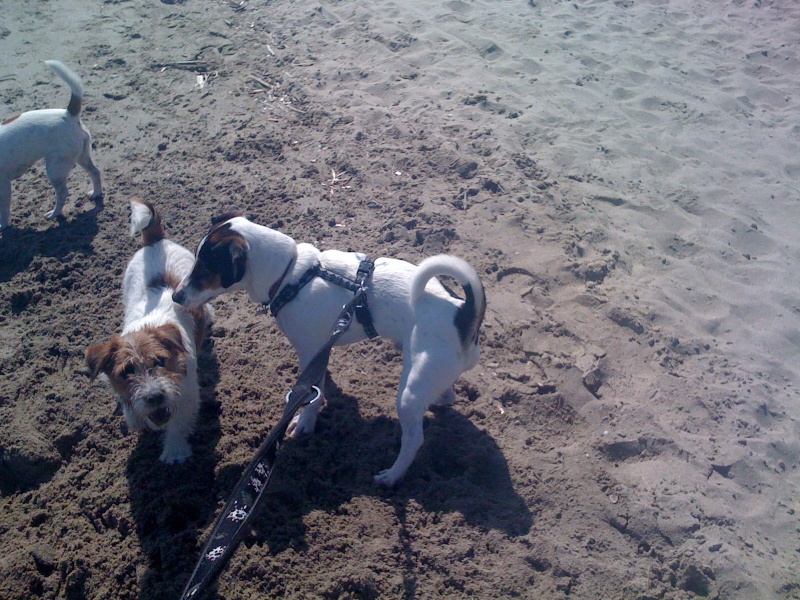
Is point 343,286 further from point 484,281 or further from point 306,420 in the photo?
point 484,281

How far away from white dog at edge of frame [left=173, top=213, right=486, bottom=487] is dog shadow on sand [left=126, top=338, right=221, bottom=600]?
0.58 meters

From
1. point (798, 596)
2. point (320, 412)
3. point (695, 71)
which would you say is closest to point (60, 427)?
point (320, 412)

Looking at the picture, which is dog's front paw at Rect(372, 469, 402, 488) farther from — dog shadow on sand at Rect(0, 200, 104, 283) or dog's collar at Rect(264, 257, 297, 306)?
dog shadow on sand at Rect(0, 200, 104, 283)

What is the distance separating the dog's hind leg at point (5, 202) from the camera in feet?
17.3

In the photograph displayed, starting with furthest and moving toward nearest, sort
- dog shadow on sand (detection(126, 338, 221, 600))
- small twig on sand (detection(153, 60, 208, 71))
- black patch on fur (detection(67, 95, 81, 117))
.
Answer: small twig on sand (detection(153, 60, 208, 71)) < black patch on fur (detection(67, 95, 81, 117)) < dog shadow on sand (detection(126, 338, 221, 600))

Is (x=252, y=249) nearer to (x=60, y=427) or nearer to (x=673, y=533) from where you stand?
(x=60, y=427)

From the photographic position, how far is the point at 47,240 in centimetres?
512

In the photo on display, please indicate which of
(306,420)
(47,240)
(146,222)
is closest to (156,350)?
(306,420)

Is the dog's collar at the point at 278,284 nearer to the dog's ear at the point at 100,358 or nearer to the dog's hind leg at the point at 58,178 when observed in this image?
the dog's ear at the point at 100,358

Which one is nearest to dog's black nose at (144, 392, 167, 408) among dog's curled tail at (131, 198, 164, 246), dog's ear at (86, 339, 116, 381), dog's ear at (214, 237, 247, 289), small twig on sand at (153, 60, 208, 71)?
dog's ear at (86, 339, 116, 381)

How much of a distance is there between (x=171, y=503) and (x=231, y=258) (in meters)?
1.42

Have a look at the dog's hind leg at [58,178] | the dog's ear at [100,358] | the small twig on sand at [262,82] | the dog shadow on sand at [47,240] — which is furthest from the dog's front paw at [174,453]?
the small twig on sand at [262,82]

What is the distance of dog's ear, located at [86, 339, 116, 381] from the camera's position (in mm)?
2973

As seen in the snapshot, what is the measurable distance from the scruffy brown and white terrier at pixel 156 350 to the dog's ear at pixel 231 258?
0.45 m
